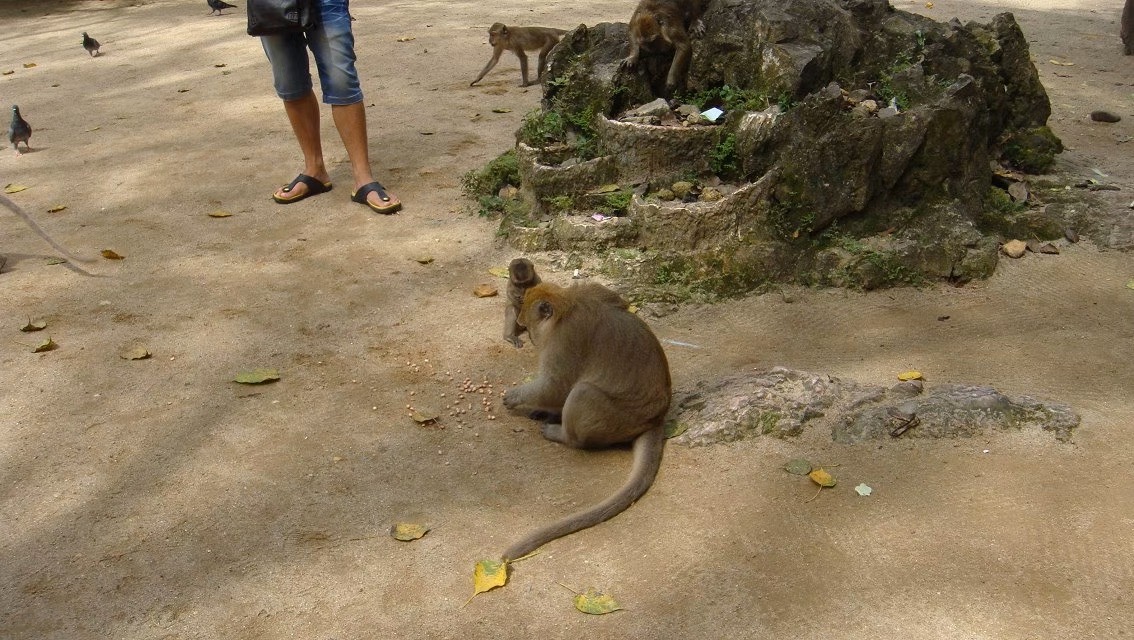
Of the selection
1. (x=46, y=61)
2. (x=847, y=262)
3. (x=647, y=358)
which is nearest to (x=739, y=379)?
(x=647, y=358)

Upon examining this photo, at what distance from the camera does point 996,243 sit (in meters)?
5.43

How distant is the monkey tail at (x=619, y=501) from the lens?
3.28 meters

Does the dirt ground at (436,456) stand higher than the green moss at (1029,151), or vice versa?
the green moss at (1029,151)

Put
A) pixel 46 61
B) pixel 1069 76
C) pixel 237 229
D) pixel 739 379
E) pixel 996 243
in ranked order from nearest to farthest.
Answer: pixel 739 379 < pixel 996 243 < pixel 237 229 < pixel 1069 76 < pixel 46 61

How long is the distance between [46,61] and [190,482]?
10.4 m

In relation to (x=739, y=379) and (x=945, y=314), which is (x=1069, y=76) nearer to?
(x=945, y=314)

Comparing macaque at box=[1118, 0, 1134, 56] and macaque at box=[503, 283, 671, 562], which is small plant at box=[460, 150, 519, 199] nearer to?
macaque at box=[503, 283, 671, 562]

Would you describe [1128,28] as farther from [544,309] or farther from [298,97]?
[544,309]

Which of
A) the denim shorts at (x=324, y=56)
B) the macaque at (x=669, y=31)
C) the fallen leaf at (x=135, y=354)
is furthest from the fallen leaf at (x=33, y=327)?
the macaque at (x=669, y=31)

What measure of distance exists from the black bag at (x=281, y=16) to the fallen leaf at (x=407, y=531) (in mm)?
3677

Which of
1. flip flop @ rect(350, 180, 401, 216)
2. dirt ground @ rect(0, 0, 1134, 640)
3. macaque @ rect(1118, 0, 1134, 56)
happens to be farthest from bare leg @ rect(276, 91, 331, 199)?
macaque @ rect(1118, 0, 1134, 56)

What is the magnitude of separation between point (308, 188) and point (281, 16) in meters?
1.32

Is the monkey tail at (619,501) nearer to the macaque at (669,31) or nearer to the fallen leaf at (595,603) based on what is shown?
the fallen leaf at (595,603)

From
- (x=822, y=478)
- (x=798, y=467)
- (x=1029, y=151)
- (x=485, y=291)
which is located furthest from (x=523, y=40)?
(x=822, y=478)
